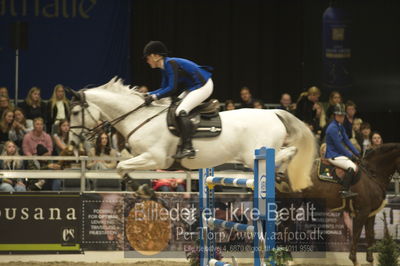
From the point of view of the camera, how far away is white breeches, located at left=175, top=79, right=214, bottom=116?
299 inches

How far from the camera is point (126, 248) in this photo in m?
10.0

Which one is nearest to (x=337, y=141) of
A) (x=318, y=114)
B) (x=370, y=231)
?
(x=370, y=231)

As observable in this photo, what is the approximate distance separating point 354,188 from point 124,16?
5968 millimetres

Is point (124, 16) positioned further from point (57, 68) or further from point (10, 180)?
point (10, 180)

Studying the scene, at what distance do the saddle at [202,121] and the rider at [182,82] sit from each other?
3.2 inches

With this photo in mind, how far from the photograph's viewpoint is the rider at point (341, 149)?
394 inches

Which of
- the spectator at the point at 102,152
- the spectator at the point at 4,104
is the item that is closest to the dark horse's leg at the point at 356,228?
the spectator at the point at 102,152

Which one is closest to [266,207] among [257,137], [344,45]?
[257,137]

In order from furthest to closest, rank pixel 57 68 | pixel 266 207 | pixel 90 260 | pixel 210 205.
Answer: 1. pixel 57 68
2. pixel 90 260
3. pixel 210 205
4. pixel 266 207

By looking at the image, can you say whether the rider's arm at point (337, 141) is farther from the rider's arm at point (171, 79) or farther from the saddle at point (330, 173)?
the rider's arm at point (171, 79)

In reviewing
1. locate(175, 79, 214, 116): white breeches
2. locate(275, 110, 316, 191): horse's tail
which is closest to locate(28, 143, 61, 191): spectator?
locate(175, 79, 214, 116): white breeches

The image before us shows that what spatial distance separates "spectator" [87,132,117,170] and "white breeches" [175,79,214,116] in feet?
9.65

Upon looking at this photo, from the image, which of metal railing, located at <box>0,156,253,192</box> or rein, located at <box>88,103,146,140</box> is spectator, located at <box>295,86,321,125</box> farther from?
rein, located at <box>88,103,146,140</box>

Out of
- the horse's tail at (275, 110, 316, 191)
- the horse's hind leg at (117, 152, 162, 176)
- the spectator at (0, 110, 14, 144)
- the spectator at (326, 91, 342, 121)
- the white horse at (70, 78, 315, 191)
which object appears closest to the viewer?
the horse's hind leg at (117, 152, 162, 176)
